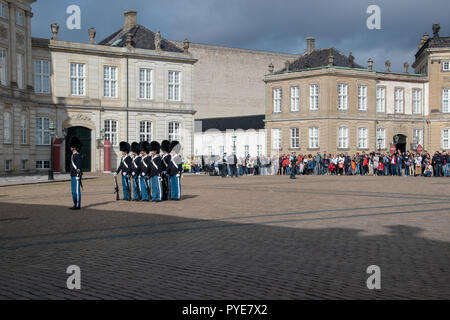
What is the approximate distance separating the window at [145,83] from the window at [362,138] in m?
19.9

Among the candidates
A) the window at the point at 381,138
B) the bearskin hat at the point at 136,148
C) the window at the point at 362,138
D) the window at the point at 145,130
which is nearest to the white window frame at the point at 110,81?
the window at the point at 145,130

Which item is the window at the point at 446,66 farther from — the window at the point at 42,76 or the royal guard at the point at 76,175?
the royal guard at the point at 76,175

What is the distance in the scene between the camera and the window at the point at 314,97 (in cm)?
5588

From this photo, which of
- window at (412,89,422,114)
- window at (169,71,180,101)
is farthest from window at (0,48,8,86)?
window at (412,89,422,114)

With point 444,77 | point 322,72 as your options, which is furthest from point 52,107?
point 444,77

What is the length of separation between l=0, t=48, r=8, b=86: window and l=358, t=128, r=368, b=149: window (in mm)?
31910

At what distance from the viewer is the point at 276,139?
195 feet

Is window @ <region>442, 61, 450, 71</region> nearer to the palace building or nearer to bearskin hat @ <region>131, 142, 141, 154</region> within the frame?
the palace building

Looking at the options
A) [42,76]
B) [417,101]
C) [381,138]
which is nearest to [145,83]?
[42,76]

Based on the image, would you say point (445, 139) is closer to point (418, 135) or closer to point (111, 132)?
point (418, 135)

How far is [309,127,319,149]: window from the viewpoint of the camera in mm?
55950

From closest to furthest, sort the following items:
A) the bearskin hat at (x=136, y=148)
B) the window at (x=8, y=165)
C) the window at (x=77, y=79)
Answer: the bearskin hat at (x=136, y=148) → the window at (x=8, y=165) → the window at (x=77, y=79)

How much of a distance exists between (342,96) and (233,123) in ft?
72.1
